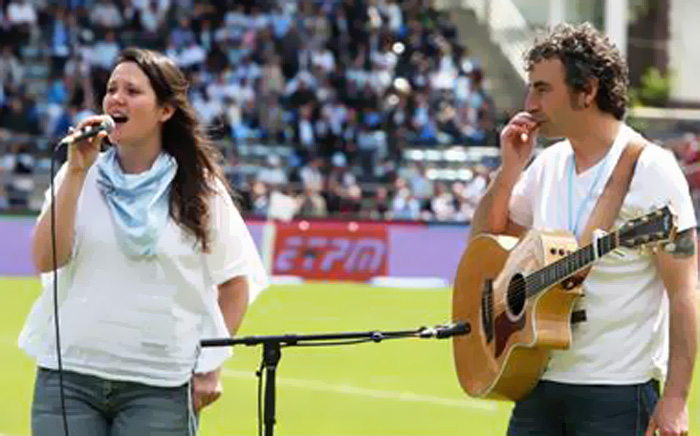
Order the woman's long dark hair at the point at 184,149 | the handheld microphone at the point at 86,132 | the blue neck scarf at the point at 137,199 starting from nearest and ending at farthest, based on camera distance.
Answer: the handheld microphone at the point at 86,132, the blue neck scarf at the point at 137,199, the woman's long dark hair at the point at 184,149

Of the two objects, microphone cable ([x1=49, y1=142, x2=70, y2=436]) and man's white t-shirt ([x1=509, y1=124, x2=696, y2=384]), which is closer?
man's white t-shirt ([x1=509, y1=124, x2=696, y2=384])

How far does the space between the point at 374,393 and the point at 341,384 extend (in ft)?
1.70

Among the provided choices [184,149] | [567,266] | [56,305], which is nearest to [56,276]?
[56,305]

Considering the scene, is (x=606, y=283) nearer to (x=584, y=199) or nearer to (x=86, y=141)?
(x=584, y=199)

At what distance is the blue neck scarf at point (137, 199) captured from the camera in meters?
5.07

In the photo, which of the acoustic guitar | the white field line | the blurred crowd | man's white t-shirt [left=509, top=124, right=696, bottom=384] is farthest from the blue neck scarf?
the blurred crowd

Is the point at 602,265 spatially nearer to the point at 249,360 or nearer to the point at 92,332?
the point at 92,332

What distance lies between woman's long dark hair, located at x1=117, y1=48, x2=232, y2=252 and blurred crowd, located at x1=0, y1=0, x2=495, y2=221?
21.0 m

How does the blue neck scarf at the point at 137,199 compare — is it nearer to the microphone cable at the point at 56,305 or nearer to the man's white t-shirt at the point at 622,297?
the microphone cable at the point at 56,305

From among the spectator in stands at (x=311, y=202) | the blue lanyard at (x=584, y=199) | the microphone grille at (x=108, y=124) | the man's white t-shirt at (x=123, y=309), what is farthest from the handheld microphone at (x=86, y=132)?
the spectator in stands at (x=311, y=202)

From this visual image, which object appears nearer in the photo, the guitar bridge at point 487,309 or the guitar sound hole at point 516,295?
the guitar sound hole at point 516,295

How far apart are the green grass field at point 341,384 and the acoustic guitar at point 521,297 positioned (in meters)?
5.09

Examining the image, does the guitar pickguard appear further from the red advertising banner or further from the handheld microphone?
the red advertising banner

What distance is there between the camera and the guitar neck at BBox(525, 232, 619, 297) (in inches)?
184
